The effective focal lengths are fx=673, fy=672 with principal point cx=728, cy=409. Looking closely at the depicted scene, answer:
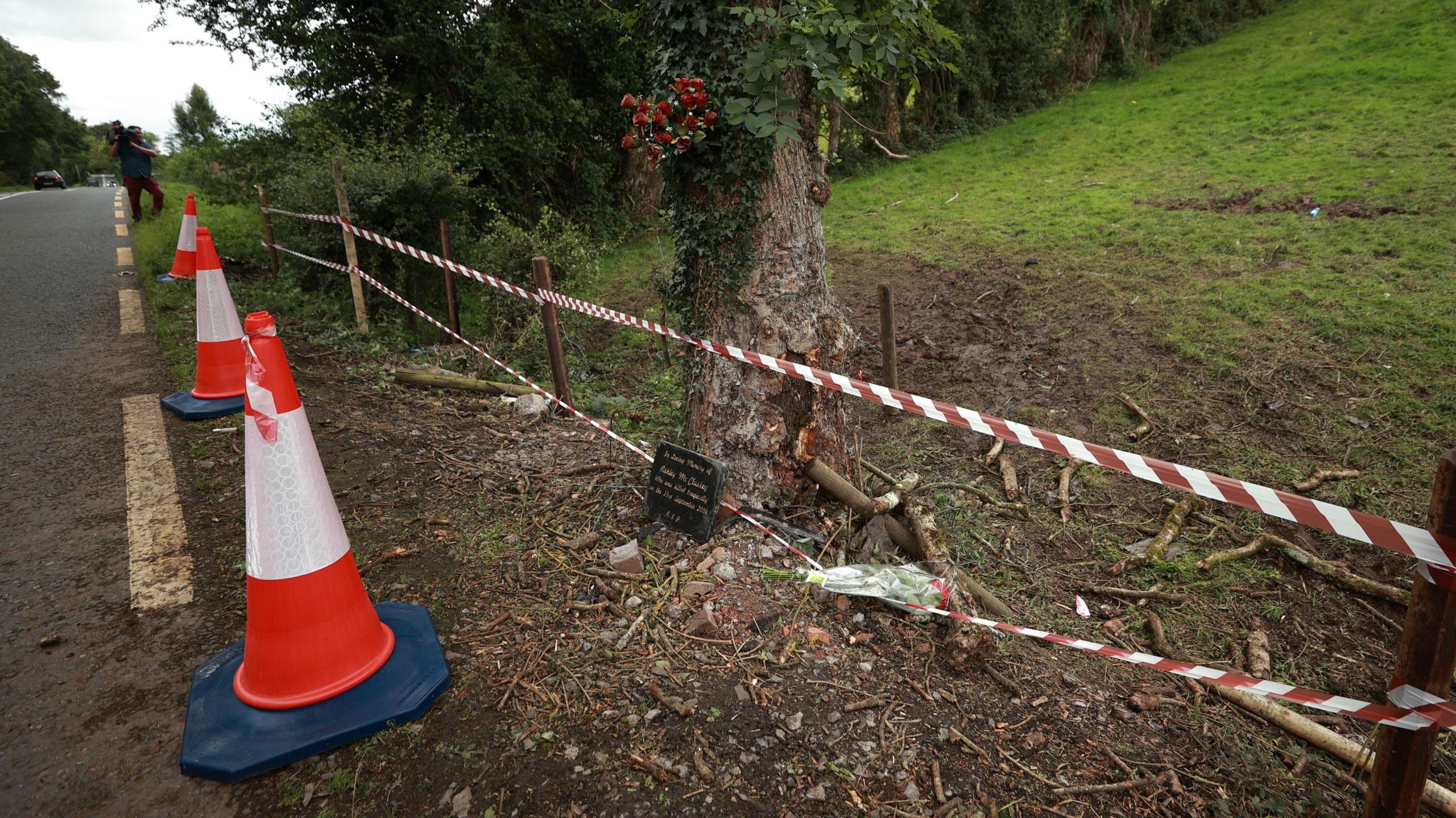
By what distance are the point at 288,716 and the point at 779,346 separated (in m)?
2.64

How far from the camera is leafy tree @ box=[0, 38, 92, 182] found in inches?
1437

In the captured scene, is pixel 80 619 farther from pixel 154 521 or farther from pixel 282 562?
pixel 282 562

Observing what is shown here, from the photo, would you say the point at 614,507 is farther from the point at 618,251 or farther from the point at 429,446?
the point at 618,251

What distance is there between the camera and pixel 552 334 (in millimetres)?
5219

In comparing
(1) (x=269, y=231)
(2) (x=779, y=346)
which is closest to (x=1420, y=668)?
(2) (x=779, y=346)

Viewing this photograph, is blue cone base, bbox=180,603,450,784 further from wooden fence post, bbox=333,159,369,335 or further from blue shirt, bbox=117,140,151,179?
blue shirt, bbox=117,140,151,179

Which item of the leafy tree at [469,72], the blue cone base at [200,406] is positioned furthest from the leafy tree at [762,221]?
the leafy tree at [469,72]

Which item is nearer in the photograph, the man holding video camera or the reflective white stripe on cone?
the reflective white stripe on cone

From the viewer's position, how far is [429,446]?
177 inches

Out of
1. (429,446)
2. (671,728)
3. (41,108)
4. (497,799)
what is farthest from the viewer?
(41,108)

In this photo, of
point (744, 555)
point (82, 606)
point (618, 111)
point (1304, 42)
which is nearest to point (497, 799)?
point (744, 555)

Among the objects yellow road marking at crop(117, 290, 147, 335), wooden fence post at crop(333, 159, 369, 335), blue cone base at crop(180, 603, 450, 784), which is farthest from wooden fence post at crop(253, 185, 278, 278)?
blue cone base at crop(180, 603, 450, 784)

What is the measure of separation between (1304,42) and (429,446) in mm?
21245

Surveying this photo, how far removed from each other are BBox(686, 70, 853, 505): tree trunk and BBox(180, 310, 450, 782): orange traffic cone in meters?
1.88
